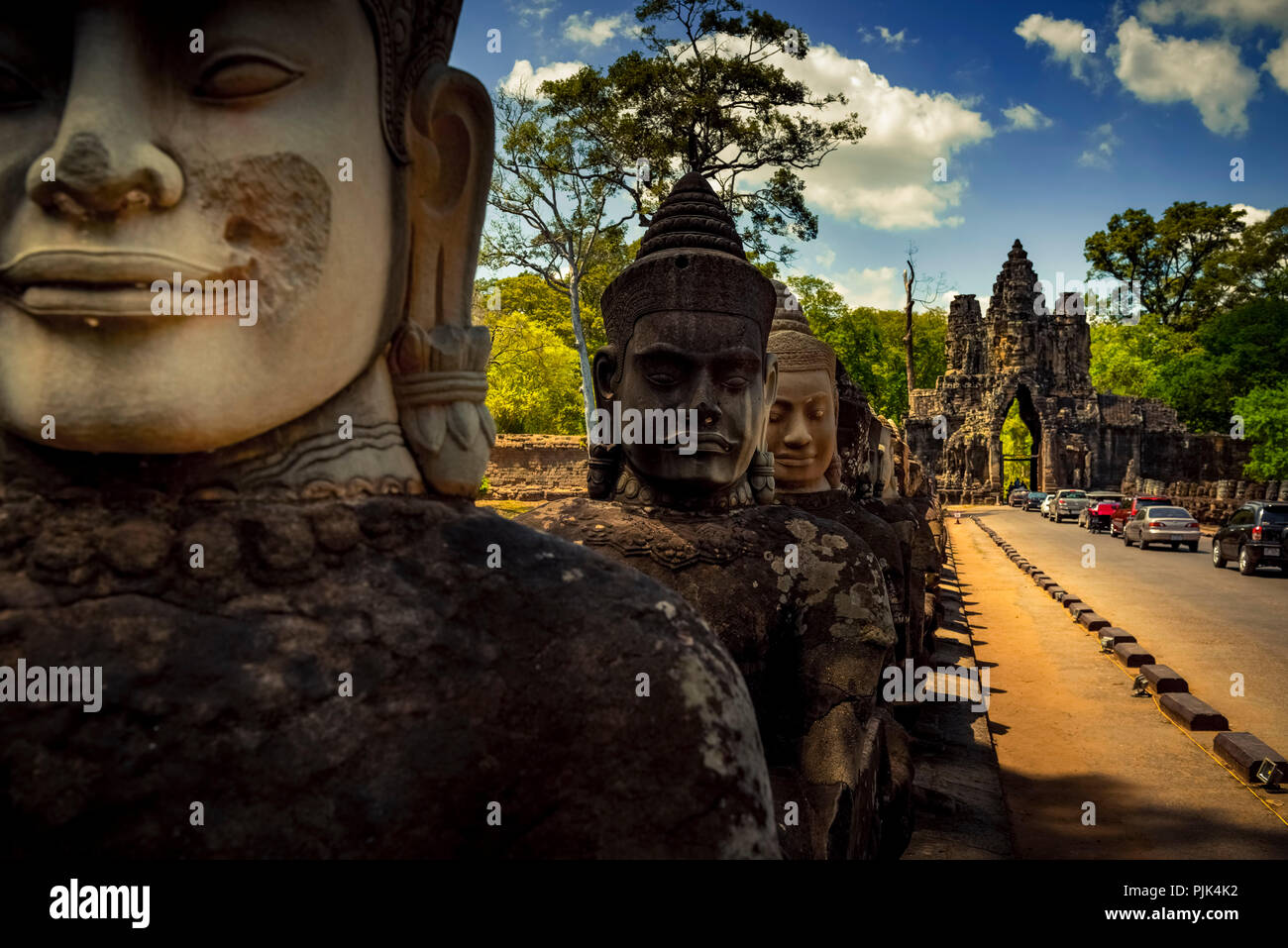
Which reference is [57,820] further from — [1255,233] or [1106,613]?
[1255,233]

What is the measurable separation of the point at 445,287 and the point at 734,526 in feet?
5.14

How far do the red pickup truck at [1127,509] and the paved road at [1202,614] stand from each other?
8.64 ft

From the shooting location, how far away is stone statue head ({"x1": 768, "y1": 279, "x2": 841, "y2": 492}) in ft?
15.6

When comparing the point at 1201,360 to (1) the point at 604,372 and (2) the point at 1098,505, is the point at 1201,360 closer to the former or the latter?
(2) the point at 1098,505

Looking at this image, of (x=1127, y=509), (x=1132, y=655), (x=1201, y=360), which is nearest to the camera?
(x=1132, y=655)

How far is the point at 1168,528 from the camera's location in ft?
68.4

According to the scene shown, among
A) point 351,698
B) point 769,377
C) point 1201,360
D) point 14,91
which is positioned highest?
point 1201,360

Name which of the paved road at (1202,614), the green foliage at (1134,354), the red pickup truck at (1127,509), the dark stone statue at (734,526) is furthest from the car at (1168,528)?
the green foliage at (1134,354)

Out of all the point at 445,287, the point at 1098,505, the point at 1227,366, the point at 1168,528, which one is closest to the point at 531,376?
the point at 1098,505

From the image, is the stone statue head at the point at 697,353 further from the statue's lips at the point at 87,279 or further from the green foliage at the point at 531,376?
the green foliage at the point at 531,376

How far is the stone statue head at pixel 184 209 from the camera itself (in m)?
1.27

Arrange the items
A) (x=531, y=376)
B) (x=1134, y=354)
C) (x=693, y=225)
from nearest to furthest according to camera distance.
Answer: (x=693, y=225)
(x=531, y=376)
(x=1134, y=354)

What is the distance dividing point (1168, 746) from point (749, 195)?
45.8 ft

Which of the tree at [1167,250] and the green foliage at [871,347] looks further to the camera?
the tree at [1167,250]
